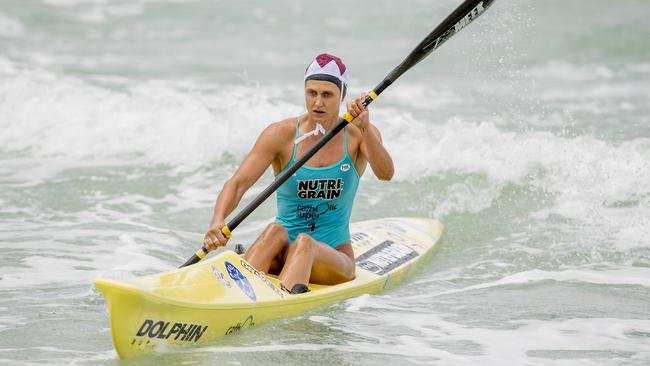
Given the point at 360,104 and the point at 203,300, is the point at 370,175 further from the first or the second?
the point at 203,300

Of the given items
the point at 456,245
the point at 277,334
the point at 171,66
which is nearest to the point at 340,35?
the point at 171,66

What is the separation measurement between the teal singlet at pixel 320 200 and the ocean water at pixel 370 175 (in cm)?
48

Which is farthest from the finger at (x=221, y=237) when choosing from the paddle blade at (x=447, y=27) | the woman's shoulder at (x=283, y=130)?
the paddle blade at (x=447, y=27)

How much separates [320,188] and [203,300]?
4.16ft

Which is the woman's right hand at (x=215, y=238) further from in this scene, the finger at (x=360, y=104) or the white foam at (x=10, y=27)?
the white foam at (x=10, y=27)

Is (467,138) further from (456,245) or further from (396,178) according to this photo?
(456,245)

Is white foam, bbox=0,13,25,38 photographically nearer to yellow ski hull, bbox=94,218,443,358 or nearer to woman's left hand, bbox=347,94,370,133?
yellow ski hull, bbox=94,218,443,358

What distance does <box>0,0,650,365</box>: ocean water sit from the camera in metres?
5.51

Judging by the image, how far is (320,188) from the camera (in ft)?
19.7

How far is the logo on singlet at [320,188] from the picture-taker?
5965 millimetres

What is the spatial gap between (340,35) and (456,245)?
11.3 meters

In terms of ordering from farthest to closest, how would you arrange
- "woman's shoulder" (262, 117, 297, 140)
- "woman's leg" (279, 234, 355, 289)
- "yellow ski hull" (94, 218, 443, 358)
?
"woman's shoulder" (262, 117, 297, 140) → "woman's leg" (279, 234, 355, 289) → "yellow ski hull" (94, 218, 443, 358)

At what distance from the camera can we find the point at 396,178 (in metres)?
10.4

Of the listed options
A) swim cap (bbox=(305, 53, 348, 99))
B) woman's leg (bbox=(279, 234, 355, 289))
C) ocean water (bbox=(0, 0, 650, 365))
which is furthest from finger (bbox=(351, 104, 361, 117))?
ocean water (bbox=(0, 0, 650, 365))
